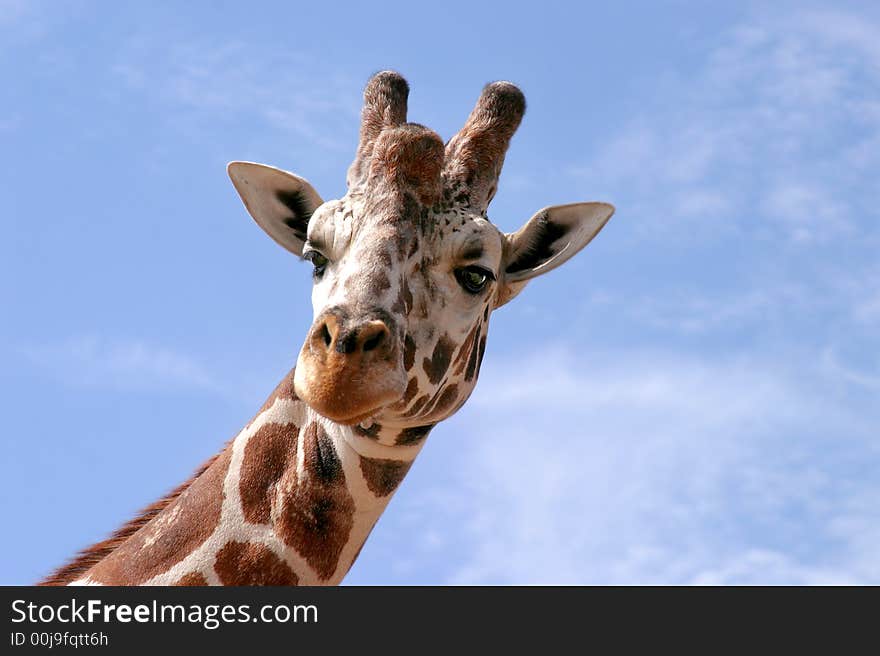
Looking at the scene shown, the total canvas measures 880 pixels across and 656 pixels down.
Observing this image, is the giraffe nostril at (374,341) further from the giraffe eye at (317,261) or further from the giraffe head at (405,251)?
the giraffe eye at (317,261)

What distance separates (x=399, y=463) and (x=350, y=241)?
1.50m

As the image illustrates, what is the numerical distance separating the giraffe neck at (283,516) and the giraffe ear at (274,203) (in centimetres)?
141

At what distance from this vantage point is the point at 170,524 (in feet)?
36.7

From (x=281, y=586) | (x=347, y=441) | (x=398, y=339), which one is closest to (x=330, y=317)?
(x=398, y=339)

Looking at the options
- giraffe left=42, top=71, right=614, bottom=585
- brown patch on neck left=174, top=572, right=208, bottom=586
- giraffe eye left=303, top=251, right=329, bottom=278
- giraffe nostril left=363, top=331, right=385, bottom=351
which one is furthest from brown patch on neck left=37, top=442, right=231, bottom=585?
giraffe nostril left=363, top=331, right=385, bottom=351

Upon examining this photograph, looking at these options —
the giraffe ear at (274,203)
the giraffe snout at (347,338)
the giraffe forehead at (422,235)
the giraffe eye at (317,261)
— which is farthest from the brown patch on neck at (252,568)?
the giraffe ear at (274,203)

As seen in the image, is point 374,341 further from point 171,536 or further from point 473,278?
point 171,536

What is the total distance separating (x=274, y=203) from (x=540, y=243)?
6.21ft

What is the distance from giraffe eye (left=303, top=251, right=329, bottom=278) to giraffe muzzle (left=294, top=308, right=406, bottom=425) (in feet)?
2.89

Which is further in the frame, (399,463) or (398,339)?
(399,463)

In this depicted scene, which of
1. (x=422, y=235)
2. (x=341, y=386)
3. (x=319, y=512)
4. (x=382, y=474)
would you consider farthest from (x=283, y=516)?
(x=422, y=235)
